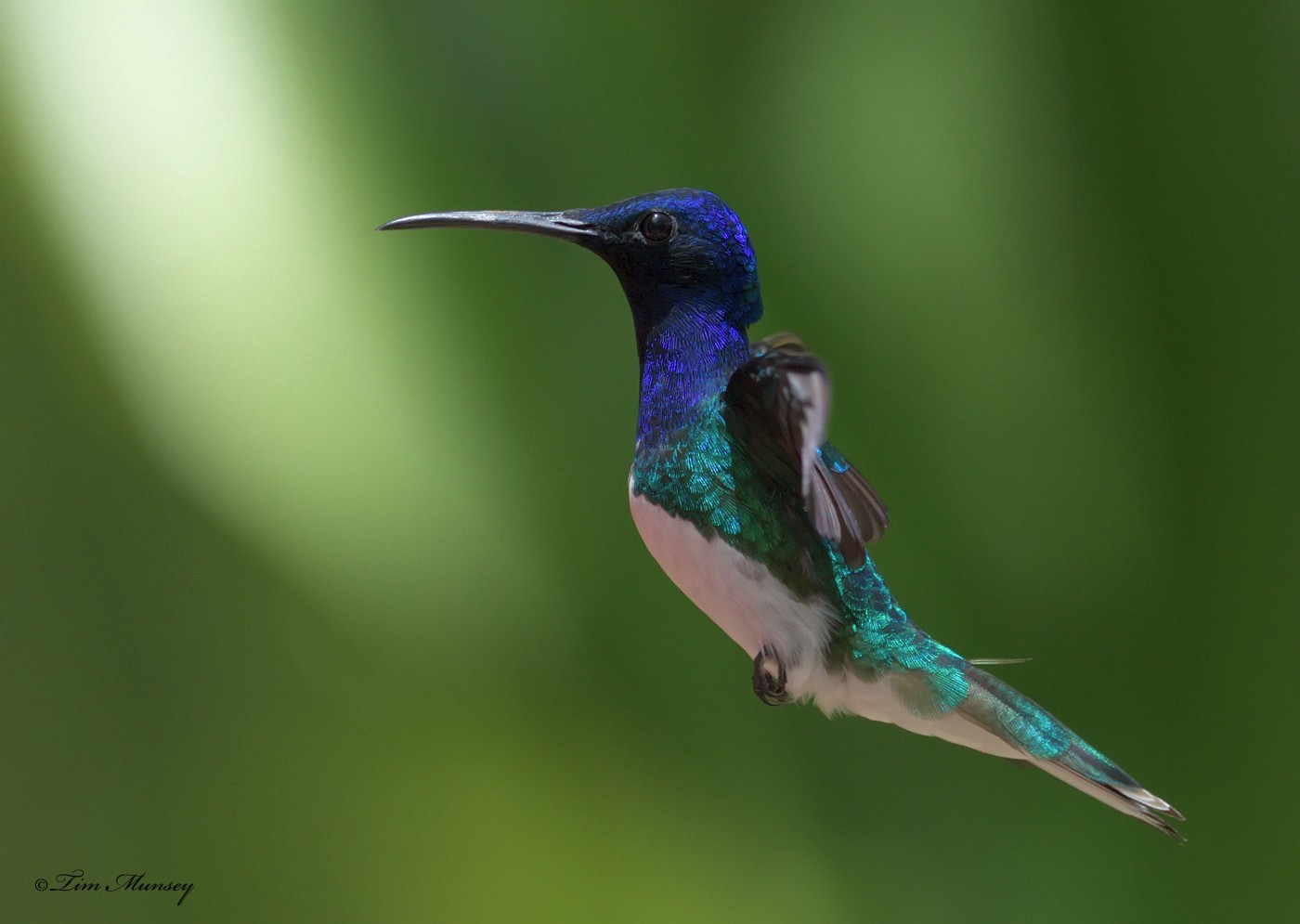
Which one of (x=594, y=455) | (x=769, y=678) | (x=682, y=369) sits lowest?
(x=594, y=455)

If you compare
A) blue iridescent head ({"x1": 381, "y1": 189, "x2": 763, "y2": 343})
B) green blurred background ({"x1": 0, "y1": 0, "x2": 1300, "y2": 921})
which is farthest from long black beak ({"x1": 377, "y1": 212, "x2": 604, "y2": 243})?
green blurred background ({"x1": 0, "y1": 0, "x2": 1300, "y2": 921})

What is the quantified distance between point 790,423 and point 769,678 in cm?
17

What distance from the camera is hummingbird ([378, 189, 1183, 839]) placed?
1.74 ft

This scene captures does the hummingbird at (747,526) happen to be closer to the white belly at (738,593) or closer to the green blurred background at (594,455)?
the white belly at (738,593)

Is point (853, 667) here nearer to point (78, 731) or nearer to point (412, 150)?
point (412, 150)

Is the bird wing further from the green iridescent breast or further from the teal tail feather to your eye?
the teal tail feather

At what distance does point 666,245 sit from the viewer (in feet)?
1.83

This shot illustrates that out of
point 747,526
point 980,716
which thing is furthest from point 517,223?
point 980,716

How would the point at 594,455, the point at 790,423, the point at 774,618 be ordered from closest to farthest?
the point at 790,423, the point at 774,618, the point at 594,455

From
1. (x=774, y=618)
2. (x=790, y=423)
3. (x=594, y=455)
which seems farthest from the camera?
(x=594, y=455)

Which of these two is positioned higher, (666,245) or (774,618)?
(666,245)

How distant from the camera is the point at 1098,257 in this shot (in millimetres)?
1286

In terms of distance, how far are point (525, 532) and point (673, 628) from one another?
0.67 ft

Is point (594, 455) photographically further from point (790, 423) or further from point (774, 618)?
point (790, 423)
